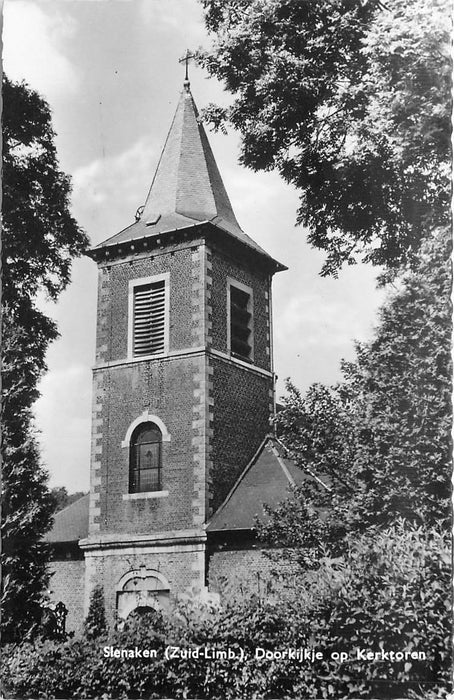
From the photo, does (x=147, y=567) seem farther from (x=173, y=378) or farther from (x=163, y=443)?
(x=173, y=378)

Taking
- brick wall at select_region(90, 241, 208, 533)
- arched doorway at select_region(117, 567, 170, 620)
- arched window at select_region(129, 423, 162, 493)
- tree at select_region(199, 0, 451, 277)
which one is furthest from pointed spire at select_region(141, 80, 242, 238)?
arched doorway at select_region(117, 567, 170, 620)

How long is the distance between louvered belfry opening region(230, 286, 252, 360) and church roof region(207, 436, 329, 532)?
95.3 inches

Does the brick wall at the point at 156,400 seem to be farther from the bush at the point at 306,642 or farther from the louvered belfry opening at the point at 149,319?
the bush at the point at 306,642

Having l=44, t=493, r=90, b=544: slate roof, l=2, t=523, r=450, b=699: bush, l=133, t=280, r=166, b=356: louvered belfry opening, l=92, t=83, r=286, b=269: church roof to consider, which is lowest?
l=2, t=523, r=450, b=699: bush

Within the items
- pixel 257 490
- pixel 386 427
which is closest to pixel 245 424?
pixel 257 490

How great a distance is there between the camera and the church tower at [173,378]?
18984mm

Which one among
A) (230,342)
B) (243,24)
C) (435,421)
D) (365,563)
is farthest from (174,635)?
(230,342)

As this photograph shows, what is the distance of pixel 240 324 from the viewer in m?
21.5

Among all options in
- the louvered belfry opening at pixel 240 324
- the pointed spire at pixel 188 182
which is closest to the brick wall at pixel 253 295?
the louvered belfry opening at pixel 240 324

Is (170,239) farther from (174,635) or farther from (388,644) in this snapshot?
(388,644)

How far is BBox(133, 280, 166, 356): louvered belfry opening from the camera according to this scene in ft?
67.2

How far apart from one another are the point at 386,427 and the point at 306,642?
3.46 m

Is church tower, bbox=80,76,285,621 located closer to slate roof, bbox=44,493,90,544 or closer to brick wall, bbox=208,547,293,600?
brick wall, bbox=208,547,293,600

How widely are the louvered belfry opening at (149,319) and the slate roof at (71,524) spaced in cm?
413
